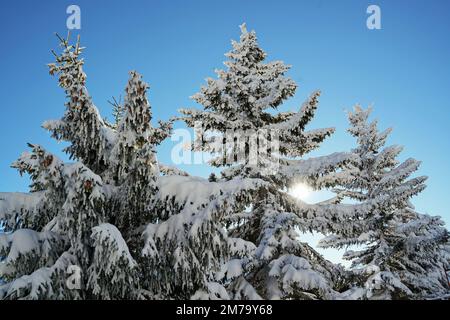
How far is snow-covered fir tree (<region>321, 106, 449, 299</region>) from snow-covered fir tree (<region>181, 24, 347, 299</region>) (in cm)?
262

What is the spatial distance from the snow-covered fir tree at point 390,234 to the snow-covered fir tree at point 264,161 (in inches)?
103

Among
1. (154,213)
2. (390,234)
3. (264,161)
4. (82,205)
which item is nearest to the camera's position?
(82,205)

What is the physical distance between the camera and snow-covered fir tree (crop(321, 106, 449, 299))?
14586mm

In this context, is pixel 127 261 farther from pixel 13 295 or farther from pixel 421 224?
pixel 421 224

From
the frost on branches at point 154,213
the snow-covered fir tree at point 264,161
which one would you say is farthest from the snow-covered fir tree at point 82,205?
the snow-covered fir tree at point 264,161

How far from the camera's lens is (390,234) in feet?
58.6

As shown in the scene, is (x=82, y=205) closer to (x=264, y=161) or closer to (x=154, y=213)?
(x=154, y=213)

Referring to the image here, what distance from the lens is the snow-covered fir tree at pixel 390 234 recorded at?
14586mm

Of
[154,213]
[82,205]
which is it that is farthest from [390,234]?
[82,205]

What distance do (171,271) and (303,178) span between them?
246 inches

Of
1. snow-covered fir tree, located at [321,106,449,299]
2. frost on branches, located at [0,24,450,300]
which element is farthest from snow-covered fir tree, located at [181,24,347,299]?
snow-covered fir tree, located at [321,106,449,299]

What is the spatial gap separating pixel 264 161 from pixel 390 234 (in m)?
10.2

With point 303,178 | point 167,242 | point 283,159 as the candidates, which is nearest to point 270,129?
point 283,159

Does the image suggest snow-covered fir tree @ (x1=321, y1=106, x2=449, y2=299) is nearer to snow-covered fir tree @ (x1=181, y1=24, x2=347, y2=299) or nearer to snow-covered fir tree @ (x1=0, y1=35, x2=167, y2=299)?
snow-covered fir tree @ (x1=181, y1=24, x2=347, y2=299)
